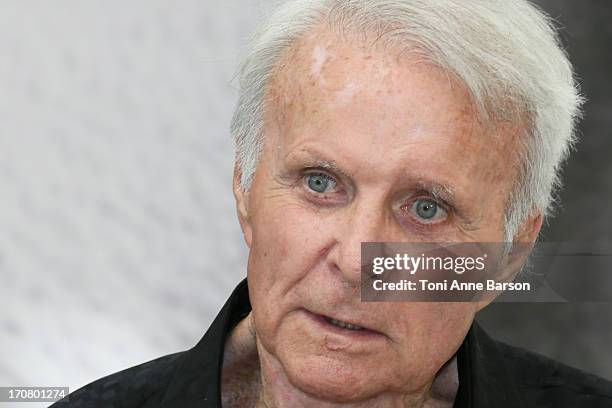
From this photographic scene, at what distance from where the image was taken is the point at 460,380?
4.95ft

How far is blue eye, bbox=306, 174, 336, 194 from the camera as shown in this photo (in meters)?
1.33

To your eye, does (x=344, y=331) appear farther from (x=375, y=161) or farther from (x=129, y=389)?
(x=129, y=389)

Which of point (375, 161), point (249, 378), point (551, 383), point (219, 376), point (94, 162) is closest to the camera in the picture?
point (375, 161)

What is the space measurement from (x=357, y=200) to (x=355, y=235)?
0.04 m

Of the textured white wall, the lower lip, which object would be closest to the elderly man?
the lower lip

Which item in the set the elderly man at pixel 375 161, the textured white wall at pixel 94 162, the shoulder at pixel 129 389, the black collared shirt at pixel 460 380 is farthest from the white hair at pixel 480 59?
the textured white wall at pixel 94 162

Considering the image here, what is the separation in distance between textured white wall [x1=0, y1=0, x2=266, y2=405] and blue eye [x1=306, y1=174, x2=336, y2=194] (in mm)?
846

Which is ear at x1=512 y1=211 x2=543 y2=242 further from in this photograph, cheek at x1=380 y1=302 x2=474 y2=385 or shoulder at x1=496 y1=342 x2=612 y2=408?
shoulder at x1=496 y1=342 x2=612 y2=408

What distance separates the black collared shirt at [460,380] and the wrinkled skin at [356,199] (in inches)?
4.2

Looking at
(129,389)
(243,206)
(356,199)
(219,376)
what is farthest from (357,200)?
(129,389)

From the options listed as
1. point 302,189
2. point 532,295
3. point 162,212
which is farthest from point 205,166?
point 302,189

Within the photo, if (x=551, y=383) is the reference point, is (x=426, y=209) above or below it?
above

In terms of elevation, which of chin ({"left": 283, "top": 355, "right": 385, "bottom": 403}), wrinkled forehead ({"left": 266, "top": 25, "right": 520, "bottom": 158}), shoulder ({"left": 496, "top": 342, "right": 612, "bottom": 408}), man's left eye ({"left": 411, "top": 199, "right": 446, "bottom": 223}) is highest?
wrinkled forehead ({"left": 266, "top": 25, "right": 520, "bottom": 158})

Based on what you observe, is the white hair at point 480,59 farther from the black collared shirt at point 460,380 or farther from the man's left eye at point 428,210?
the black collared shirt at point 460,380
